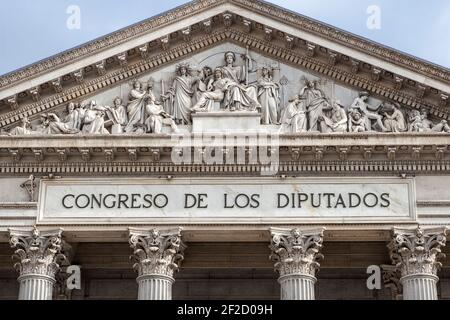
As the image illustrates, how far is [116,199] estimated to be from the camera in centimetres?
3781

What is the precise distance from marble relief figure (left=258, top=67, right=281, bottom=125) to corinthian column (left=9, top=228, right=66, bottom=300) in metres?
6.98

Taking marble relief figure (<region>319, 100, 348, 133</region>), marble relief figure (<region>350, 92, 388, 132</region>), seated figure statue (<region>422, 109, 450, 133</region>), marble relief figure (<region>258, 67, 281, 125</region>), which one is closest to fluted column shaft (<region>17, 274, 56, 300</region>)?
marble relief figure (<region>258, 67, 281, 125</region>)

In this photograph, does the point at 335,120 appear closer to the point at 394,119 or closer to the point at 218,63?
the point at 394,119

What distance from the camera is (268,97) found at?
3912 centimetres

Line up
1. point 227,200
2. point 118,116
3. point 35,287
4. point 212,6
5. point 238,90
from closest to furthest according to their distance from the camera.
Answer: point 35,287
point 227,200
point 118,116
point 238,90
point 212,6

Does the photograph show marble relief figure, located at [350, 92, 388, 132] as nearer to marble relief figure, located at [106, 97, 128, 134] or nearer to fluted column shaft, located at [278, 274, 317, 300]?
fluted column shaft, located at [278, 274, 317, 300]

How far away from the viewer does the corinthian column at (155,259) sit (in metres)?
36.6

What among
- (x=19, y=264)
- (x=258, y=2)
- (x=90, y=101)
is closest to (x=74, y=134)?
(x=90, y=101)

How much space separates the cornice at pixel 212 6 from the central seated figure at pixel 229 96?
7.06ft

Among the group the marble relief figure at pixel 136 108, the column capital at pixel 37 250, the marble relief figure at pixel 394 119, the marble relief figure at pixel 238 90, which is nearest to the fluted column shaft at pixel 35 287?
the column capital at pixel 37 250

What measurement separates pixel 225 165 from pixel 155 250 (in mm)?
3289

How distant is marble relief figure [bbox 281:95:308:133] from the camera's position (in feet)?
→ 126

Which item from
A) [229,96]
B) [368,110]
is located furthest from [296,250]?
[229,96]

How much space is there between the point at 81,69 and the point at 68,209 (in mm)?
4351
